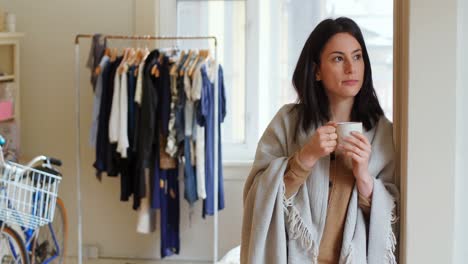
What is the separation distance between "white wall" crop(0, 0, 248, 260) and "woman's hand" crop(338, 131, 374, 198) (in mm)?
3044

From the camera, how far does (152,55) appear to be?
14.0 ft

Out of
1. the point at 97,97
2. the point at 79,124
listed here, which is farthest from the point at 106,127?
the point at 79,124

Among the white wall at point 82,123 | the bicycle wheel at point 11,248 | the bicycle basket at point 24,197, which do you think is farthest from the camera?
the white wall at point 82,123

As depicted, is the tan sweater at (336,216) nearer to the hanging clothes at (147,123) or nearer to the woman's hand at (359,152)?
the woman's hand at (359,152)

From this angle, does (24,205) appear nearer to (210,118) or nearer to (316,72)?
(210,118)

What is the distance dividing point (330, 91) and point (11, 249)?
2.62 metres

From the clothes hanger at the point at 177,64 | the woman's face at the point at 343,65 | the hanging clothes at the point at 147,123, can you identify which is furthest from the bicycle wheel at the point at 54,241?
the woman's face at the point at 343,65

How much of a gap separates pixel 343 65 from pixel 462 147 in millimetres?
320

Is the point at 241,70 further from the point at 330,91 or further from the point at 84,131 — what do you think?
the point at 330,91

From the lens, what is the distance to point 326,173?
1.72 meters

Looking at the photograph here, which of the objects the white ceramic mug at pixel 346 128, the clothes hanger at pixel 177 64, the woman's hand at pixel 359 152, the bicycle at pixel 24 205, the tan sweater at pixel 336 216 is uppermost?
the clothes hanger at pixel 177 64

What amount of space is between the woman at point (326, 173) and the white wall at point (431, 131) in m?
0.09

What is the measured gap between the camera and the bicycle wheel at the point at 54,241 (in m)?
4.33

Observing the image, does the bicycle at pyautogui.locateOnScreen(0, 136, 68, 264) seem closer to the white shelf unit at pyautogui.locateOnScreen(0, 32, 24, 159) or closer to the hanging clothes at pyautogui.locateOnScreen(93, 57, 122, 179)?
the hanging clothes at pyautogui.locateOnScreen(93, 57, 122, 179)
